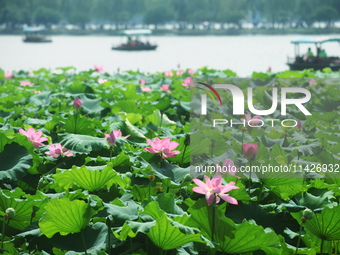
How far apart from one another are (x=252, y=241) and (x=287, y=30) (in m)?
64.6

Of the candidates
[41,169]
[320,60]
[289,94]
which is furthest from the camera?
[320,60]

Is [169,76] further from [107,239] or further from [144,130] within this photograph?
[107,239]

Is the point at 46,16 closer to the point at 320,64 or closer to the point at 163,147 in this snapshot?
the point at 320,64

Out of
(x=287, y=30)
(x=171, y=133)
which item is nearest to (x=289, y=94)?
(x=171, y=133)

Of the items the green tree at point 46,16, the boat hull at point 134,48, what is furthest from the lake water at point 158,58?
the green tree at point 46,16

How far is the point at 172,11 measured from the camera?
3009 inches

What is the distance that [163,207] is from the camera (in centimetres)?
150

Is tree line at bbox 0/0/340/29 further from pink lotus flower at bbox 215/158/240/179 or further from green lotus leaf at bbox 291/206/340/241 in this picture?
green lotus leaf at bbox 291/206/340/241

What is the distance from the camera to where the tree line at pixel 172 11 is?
227 ft

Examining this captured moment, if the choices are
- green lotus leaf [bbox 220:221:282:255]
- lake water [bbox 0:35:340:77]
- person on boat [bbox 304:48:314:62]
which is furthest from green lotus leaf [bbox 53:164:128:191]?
person on boat [bbox 304:48:314:62]

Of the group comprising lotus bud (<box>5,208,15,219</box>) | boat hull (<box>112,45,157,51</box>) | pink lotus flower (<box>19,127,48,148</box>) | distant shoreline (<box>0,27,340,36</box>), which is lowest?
boat hull (<box>112,45,157,51</box>)

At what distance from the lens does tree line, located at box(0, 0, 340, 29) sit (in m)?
69.2

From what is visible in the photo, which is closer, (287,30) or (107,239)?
(107,239)

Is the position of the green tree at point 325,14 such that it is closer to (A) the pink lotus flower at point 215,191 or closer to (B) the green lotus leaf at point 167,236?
(A) the pink lotus flower at point 215,191
